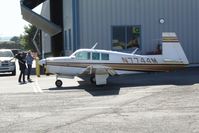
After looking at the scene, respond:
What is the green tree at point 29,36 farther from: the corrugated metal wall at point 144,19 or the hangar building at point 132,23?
the corrugated metal wall at point 144,19

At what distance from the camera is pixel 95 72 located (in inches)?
771

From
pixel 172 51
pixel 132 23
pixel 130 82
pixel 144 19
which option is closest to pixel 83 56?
pixel 130 82

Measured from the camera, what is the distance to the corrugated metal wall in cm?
2792

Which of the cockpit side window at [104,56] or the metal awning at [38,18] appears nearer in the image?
the cockpit side window at [104,56]

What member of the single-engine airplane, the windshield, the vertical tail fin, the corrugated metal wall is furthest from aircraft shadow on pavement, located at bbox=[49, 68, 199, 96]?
the windshield

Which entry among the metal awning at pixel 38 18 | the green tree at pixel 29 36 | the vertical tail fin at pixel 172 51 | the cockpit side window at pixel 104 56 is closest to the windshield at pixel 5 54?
the metal awning at pixel 38 18

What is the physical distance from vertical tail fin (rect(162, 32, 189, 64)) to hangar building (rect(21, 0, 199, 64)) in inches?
280

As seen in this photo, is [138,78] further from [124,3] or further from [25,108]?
[25,108]

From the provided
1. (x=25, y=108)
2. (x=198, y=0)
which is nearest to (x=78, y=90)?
(x=25, y=108)

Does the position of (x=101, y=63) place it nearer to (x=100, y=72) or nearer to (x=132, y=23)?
(x=100, y=72)

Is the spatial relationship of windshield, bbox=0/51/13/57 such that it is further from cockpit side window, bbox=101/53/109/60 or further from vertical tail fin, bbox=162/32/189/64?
vertical tail fin, bbox=162/32/189/64

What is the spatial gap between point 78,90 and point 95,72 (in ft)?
4.08

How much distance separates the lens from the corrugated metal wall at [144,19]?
27.9 meters

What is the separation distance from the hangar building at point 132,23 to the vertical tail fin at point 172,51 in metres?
7.12
